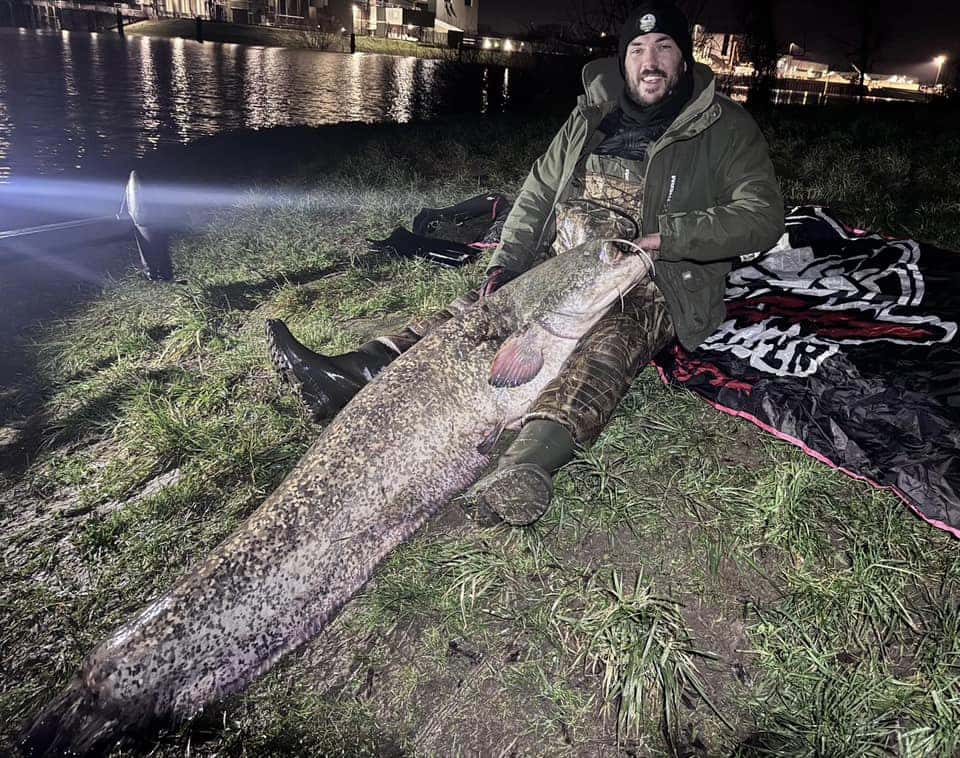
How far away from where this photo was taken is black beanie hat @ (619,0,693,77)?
3.42 meters

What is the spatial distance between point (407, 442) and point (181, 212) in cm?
660

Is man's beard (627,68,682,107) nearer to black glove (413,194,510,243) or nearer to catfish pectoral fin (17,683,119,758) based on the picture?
black glove (413,194,510,243)

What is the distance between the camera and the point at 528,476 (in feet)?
8.04

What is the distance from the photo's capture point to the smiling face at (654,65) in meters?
3.46

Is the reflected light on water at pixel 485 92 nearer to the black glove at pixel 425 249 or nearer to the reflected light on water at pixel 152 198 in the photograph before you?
the reflected light on water at pixel 152 198

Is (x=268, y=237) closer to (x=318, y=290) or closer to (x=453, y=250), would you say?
(x=318, y=290)

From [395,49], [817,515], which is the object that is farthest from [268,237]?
[395,49]

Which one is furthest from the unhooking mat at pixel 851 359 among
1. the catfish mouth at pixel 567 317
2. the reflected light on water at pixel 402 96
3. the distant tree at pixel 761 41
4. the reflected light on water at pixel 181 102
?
the distant tree at pixel 761 41

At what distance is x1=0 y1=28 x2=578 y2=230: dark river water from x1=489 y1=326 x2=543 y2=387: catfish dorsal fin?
1000 cm

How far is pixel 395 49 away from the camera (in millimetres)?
63500

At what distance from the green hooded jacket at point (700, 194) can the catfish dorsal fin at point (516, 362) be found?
88 centimetres

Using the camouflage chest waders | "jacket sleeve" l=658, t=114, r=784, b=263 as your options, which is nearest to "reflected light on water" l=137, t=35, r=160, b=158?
the camouflage chest waders

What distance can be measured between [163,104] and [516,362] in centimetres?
2537

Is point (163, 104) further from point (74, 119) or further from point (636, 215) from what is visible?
point (636, 215)
